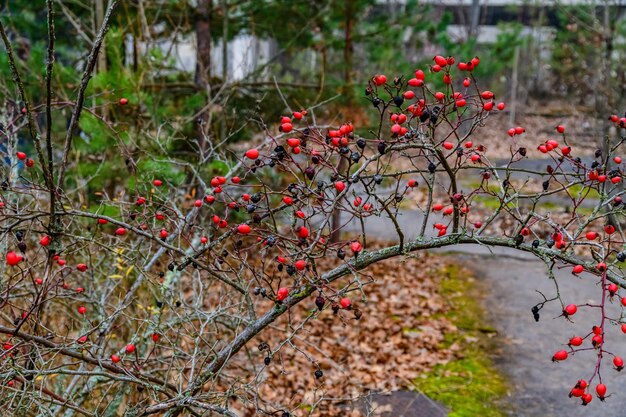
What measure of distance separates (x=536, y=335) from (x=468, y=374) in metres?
1.20

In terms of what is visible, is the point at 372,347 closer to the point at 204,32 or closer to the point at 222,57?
the point at 204,32

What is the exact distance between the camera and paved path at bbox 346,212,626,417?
4.77 m

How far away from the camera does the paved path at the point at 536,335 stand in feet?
15.6

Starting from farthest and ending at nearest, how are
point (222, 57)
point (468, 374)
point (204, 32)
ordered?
1. point (222, 57)
2. point (204, 32)
3. point (468, 374)

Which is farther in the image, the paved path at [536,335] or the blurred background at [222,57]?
the blurred background at [222,57]

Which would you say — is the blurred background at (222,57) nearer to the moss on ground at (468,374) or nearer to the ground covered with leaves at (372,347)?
the ground covered with leaves at (372,347)

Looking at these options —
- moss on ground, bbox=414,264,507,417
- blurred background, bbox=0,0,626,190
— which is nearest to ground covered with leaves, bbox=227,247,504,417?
moss on ground, bbox=414,264,507,417

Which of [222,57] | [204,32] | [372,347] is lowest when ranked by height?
[372,347]

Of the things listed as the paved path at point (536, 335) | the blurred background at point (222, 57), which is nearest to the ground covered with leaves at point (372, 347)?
the paved path at point (536, 335)

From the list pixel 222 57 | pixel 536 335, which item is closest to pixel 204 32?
pixel 222 57

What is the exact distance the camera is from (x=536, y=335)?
615 centimetres

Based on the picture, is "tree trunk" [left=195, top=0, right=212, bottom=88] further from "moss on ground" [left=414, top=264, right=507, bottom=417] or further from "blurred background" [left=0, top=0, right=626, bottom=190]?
"moss on ground" [left=414, top=264, right=507, bottom=417]

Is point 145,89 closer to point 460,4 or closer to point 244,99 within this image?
point 244,99

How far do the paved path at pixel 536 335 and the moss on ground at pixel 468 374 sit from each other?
0.14 metres
